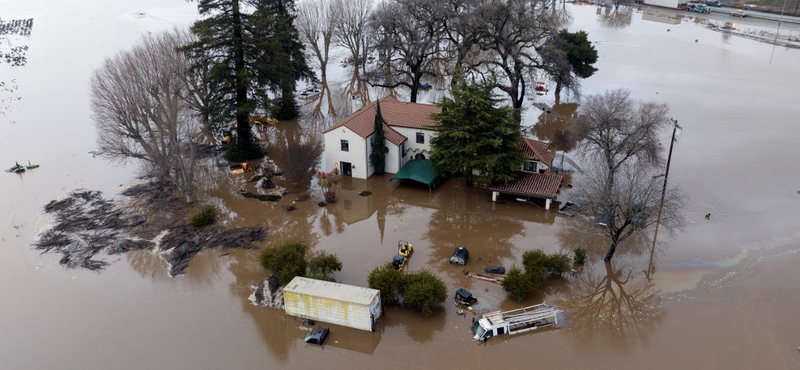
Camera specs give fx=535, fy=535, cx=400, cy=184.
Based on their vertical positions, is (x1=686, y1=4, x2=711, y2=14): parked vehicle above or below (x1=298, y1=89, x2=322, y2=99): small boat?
above

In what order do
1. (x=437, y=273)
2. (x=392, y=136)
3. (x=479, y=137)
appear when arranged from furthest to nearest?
(x=392, y=136), (x=479, y=137), (x=437, y=273)

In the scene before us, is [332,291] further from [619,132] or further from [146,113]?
[619,132]

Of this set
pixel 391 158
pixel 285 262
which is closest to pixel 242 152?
pixel 391 158

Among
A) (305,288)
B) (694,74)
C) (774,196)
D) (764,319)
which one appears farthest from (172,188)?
(694,74)

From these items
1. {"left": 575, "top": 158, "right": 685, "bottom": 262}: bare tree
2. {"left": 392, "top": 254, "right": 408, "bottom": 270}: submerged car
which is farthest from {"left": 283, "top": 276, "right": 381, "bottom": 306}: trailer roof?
{"left": 575, "top": 158, "right": 685, "bottom": 262}: bare tree

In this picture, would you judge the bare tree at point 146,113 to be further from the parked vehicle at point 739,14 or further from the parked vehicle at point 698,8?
the parked vehicle at point 698,8

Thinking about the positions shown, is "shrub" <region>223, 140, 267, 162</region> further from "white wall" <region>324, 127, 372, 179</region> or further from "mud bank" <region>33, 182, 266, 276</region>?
"white wall" <region>324, 127, 372, 179</region>
